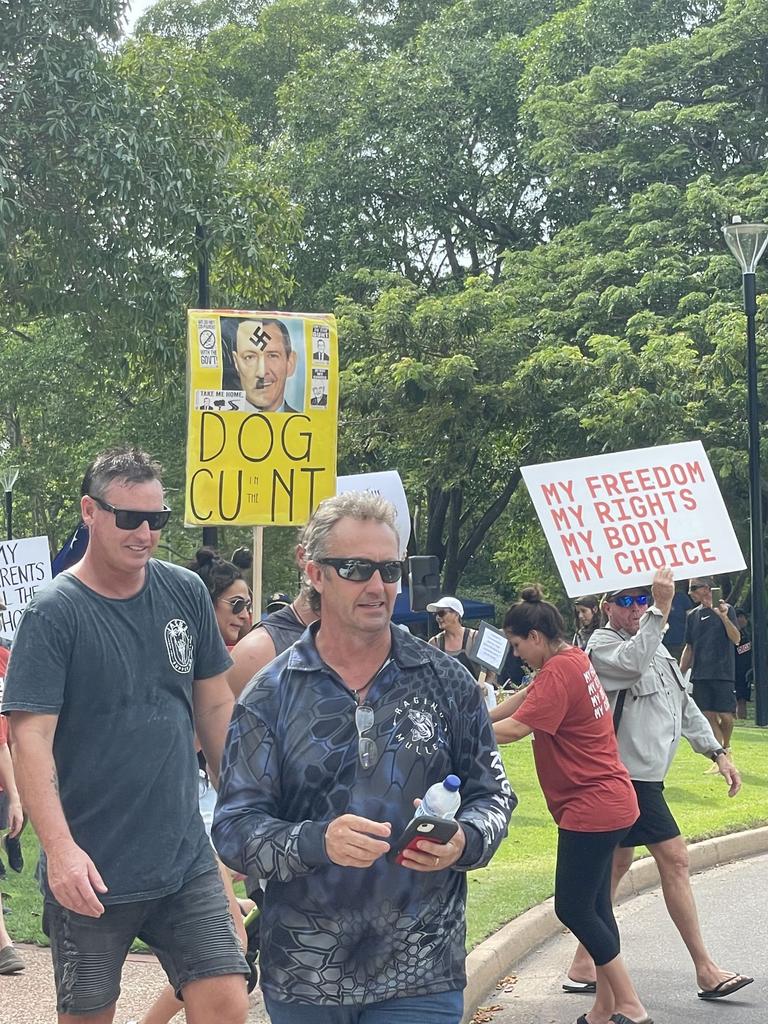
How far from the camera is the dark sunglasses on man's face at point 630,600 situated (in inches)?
279

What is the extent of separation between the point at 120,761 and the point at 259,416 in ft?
16.4

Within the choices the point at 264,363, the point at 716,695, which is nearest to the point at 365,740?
the point at 264,363

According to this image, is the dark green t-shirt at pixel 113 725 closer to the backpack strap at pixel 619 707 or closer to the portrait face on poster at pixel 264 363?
the backpack strap at pixel 619 707

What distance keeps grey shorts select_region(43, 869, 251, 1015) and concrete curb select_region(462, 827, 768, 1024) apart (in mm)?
2341

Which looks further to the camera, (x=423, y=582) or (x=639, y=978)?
(x=423, y=582)

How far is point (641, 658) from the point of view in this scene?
263 inches

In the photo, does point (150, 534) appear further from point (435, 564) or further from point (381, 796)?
point (435, 564)

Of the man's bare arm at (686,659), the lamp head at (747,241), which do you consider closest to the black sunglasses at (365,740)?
the man's bare arm at (686,659)

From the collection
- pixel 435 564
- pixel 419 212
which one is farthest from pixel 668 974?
pixel 419 212

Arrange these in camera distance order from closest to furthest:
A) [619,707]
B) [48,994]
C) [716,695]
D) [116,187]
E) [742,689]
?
[48,994]
[619,707]
[716,695]
[116,187]
[742,689]

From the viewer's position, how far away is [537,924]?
26.3 ft

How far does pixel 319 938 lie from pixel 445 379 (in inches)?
949

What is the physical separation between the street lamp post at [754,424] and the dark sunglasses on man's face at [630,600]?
12.4m

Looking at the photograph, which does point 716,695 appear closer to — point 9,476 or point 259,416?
point 259,416
